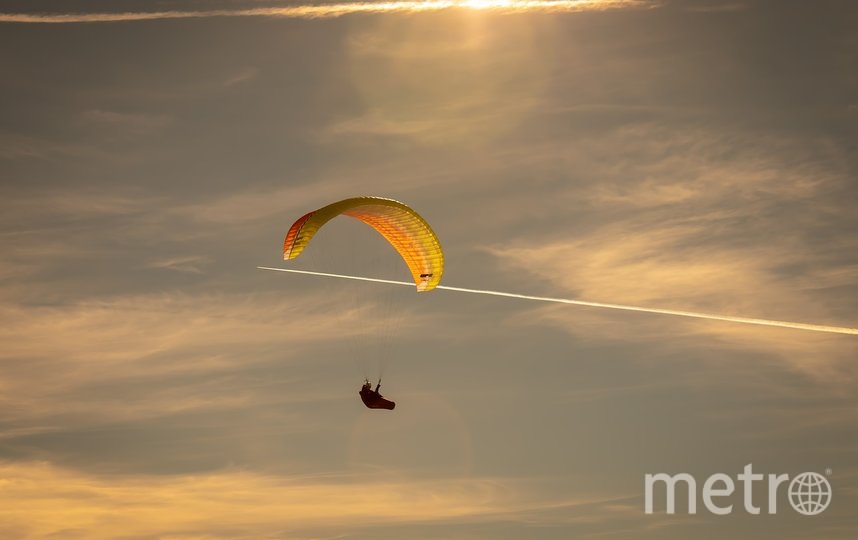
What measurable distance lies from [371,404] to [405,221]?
40.4 ft

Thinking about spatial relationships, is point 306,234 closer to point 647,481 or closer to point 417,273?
point 417,273

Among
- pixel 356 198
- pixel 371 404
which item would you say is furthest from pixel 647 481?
pixel 356 198

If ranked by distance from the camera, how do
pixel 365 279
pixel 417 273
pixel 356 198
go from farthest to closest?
pixel 417 273 < pixel 356 198 < pixel 365 279

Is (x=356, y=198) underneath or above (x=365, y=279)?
above

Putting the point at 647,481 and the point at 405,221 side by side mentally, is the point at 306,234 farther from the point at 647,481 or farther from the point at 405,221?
the point at 647,481

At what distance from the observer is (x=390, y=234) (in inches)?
4690

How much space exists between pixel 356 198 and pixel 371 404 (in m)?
14.2

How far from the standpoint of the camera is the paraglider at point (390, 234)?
11244cm

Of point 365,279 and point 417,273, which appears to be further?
point 417,273

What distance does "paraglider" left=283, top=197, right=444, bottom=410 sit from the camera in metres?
112

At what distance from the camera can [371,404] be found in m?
117

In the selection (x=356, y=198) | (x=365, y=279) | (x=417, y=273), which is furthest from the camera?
(x=417, y=273)

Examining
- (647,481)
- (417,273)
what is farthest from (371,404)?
(647,481)

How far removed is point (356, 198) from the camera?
112 m
